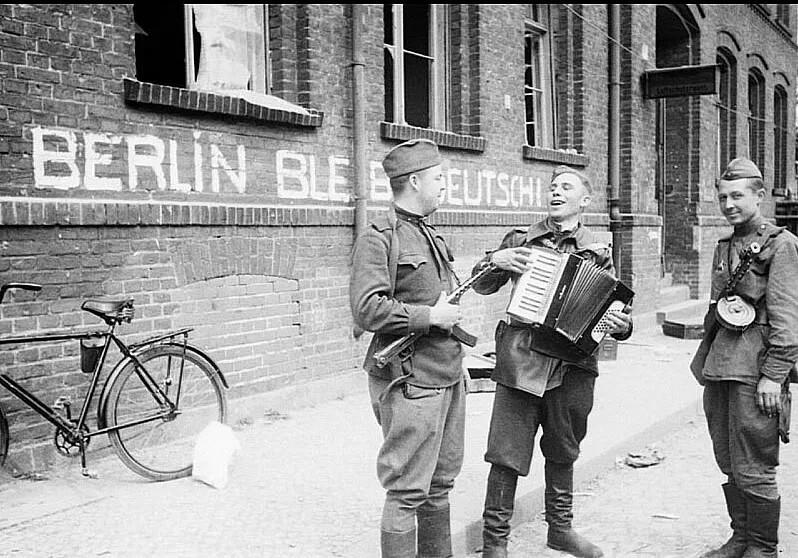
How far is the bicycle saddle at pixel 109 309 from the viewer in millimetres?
4742

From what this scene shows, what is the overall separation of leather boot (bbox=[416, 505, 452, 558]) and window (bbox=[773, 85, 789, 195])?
63.9 feet

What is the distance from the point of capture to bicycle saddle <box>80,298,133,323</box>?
187 inches

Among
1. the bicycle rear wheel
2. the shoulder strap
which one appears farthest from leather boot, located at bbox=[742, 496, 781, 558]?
the bicycle rear wheel

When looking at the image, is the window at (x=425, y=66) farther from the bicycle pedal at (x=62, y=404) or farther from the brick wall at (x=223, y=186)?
the bicycle pedal at (x=62, y=404)

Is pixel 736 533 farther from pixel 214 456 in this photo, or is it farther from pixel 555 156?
pixel 555 156

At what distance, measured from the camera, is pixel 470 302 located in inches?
362

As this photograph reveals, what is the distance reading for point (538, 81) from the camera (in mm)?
11031

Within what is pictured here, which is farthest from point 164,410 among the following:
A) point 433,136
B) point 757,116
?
point 757,116

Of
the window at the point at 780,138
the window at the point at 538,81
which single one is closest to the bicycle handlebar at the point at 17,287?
the window at the point at 538,81

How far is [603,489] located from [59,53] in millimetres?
4374

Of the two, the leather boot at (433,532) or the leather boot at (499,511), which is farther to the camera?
the leather boot at (499,511)

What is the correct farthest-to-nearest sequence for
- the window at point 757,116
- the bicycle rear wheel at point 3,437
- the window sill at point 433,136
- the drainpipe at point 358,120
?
the window at point 757,116, the window sill at point 433,136, the drainpipe at point 358,120, the bicycle rear wheel at point 3,437

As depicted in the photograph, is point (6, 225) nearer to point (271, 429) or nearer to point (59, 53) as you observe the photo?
point (59, 53)

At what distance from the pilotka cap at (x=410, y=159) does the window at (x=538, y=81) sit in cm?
772
